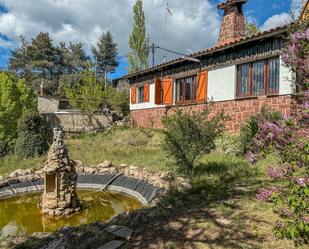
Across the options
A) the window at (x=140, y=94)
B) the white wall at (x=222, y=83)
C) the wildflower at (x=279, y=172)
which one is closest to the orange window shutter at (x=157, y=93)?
the window at (x=140, y=94)

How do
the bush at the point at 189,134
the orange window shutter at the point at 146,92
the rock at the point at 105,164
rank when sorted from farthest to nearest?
1. the orange window shutter at the point at 146,92
2. the rock at the point at 105,164
3. the bush at the point at 189,134

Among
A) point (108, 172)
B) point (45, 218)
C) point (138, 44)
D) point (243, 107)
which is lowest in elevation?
point (45, 218)

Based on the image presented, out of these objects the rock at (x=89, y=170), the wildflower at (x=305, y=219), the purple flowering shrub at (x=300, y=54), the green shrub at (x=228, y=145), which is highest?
the purple flowering shrub at (x=300, y=54)

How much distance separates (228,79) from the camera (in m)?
13.6

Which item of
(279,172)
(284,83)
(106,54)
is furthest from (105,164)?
(106,54)

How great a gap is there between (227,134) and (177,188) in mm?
6430

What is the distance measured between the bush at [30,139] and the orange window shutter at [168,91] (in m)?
6.74

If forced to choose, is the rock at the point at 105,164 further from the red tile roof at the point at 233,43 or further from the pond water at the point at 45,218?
the red tile roof at the point at 233,43

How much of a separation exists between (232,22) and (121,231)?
1531 cm

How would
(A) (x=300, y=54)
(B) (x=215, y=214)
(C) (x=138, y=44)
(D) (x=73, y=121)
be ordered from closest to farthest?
(A) (x=300, y=54)
(B) (x=215, y=214)
(D) (x=73, y=121)
(C) (x=138, y=44)

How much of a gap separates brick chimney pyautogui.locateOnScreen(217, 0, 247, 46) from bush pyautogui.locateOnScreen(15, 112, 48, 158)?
10350mm

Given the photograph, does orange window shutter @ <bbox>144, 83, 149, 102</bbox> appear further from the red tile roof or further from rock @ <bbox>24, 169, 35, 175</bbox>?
rock @ <bbox>24, 169, 35, 175</bbox>

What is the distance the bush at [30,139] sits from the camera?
13.8 meters

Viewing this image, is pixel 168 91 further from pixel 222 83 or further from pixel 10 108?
pixel 10 108
